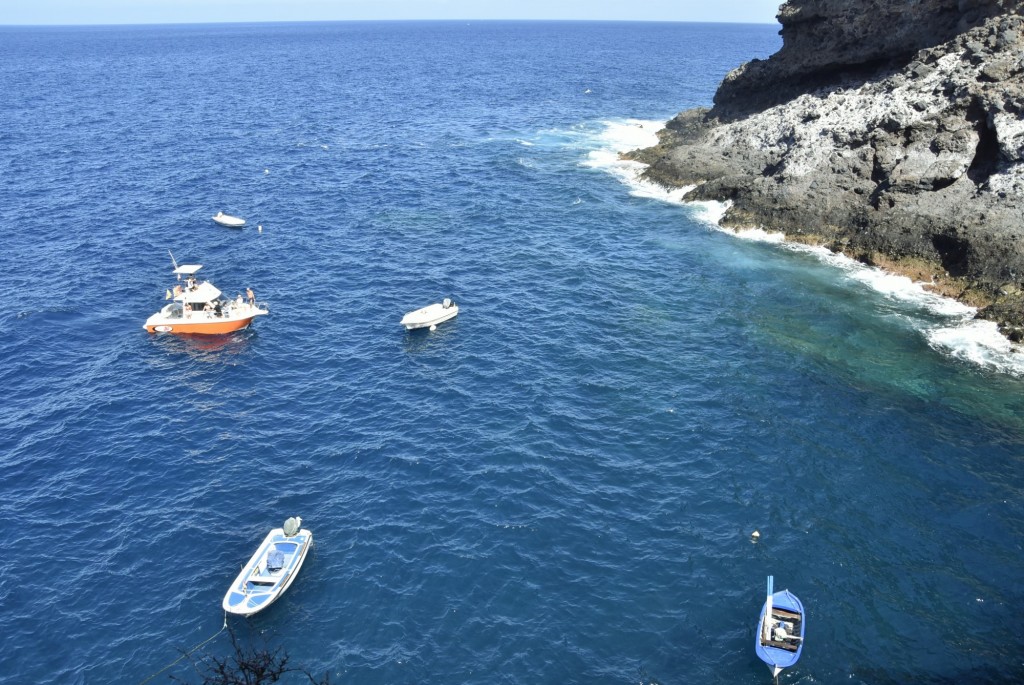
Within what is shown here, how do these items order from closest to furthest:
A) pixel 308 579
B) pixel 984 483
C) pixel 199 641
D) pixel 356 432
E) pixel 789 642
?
pixel 789 642, pixel 199 641, pixel 308 579, pixel 984 483, pixel 356 432

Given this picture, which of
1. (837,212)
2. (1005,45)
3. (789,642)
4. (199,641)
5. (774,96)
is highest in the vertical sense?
(1005,45)

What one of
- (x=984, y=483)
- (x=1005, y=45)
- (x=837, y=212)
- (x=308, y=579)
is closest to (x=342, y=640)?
(x=308, y=579)

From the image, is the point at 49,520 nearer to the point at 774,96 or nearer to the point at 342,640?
the point at 342,640

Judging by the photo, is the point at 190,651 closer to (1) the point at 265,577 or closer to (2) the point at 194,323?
(1) the point at 265,577

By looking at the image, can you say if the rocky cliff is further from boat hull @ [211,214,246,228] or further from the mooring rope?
the mooring rope

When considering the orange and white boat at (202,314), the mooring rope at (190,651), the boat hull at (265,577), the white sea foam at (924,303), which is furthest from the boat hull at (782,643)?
the orange and white boat at (202,314)

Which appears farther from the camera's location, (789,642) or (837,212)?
(837,212)

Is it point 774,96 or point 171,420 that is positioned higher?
point 774,96
